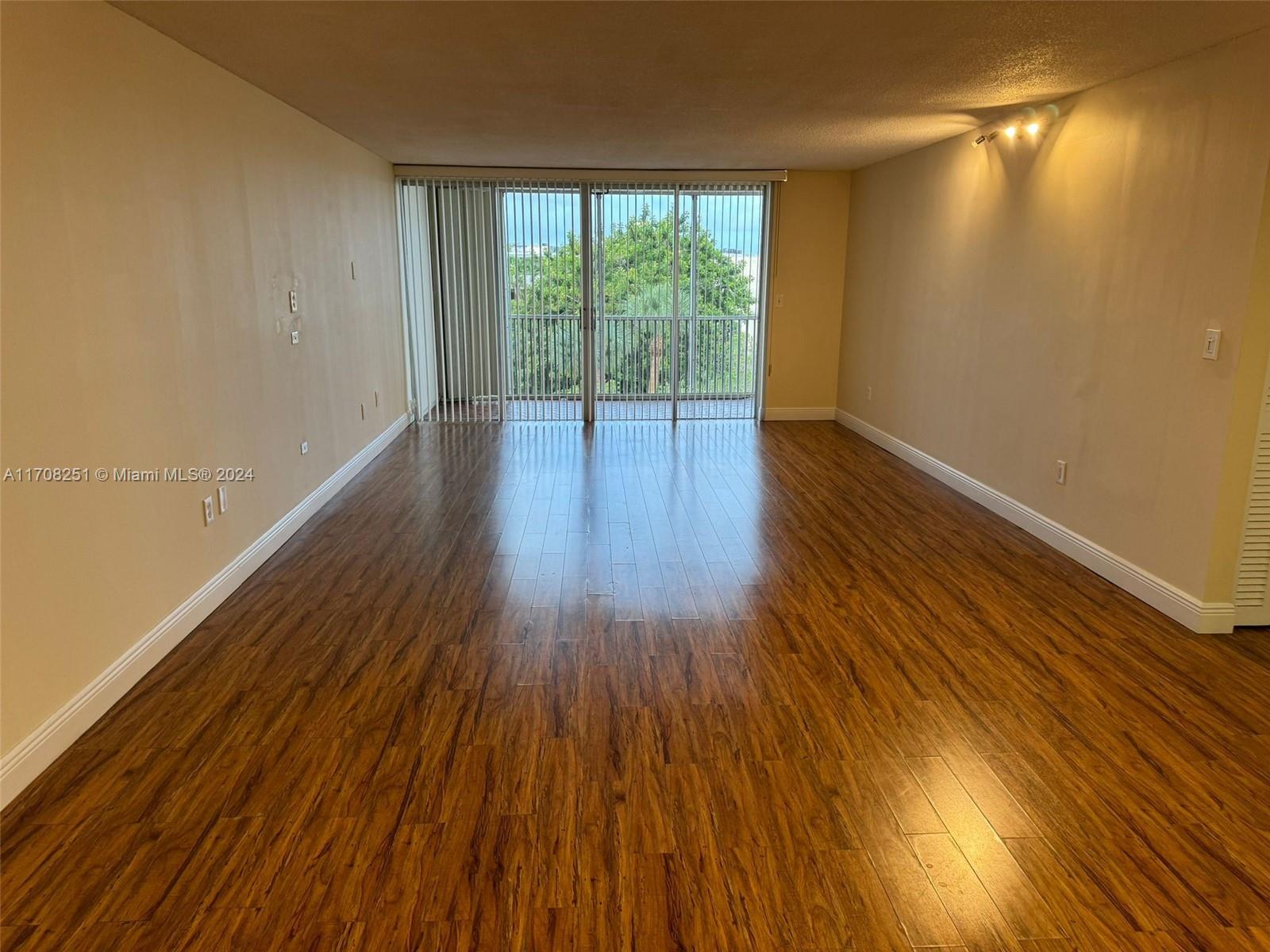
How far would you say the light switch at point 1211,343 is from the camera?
125 inches

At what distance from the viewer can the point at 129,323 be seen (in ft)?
9.35

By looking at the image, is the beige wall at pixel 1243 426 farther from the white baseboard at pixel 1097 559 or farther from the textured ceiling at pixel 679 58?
the textured ceiling at pixel 679 58

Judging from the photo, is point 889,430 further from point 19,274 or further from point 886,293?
point 19,274

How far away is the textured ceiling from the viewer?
2828mm

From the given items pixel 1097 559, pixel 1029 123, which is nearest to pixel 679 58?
pixel 1029 123

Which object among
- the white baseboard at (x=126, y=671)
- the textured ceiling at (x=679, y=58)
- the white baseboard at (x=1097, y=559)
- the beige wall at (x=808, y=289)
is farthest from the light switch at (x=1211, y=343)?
the beige wall at (x=808, y=289)

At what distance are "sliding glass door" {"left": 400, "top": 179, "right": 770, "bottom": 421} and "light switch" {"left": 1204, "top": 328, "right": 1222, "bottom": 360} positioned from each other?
474cm

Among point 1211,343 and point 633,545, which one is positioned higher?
point 1211,343

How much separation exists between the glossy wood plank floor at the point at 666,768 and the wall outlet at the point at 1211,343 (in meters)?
1.14

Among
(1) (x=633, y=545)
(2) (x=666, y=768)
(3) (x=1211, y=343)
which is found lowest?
(2) (x=666, y=768)

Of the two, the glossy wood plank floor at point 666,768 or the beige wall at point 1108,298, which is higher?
the beige wall at point 1108,298

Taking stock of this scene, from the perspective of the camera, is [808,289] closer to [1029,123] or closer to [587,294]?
[587,294]

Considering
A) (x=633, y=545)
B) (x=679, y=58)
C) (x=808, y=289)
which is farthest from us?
(x=808, y=289)

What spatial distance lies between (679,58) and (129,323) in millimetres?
2441
